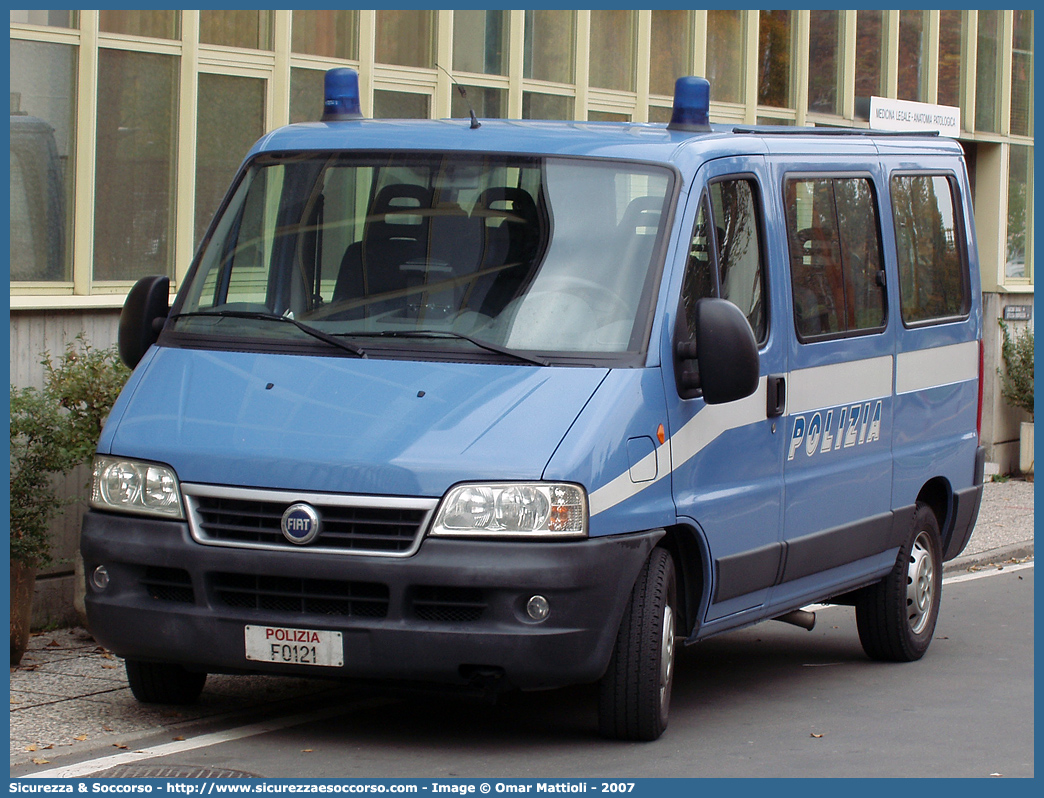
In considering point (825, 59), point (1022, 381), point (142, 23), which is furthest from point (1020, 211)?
point (142, 23)

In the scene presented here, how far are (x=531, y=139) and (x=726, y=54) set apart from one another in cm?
931

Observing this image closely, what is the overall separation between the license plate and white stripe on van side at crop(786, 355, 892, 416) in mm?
2453

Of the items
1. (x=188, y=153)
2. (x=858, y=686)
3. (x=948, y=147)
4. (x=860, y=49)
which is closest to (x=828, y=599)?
(x=858, y=686)

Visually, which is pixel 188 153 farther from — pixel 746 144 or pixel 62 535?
pixel 746 144

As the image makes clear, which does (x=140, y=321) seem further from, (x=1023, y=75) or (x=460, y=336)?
(x=1023, y=75)

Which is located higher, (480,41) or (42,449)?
(480,41)

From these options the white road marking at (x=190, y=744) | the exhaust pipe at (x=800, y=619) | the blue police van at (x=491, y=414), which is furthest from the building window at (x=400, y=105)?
the white road marking at (x=190, y=744)

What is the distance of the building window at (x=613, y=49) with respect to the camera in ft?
48.1

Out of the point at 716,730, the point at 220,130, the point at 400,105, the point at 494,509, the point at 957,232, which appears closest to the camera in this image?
the point at 494,509

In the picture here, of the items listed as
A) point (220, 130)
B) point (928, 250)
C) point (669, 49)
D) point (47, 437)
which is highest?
point (669, 49)

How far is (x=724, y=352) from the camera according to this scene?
6.88 metres

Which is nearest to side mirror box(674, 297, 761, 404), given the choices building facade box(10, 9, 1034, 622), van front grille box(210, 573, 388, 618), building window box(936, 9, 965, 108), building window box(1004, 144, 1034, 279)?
van front grille box(210, 573, 388, 618)

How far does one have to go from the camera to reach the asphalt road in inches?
262
